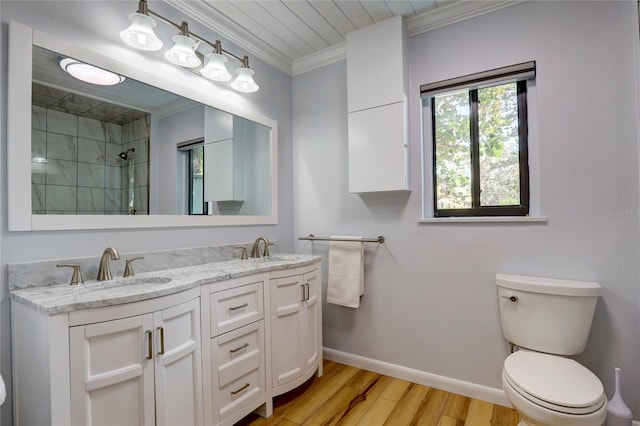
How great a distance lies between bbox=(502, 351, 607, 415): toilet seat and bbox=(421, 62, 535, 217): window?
2.62 feet

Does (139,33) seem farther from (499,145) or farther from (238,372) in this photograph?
(499,145)

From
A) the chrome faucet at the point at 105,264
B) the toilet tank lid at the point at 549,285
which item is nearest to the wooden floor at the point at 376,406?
the toilet tank lid at the point at 549,285

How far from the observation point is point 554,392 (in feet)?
3.84

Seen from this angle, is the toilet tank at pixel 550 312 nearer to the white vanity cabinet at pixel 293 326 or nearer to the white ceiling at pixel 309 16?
the white vanity cabinet at pixel 293 326

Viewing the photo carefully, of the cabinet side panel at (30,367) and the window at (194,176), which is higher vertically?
the window at (194,176)

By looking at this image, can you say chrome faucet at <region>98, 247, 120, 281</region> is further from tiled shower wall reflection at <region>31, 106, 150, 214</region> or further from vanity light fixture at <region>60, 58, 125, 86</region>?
vanity light fixture at <region>60, 58, 125, 86</region>

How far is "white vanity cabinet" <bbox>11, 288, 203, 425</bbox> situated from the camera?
1.00 m

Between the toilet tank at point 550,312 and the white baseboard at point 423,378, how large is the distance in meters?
0.44

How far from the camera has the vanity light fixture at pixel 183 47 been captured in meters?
1.45

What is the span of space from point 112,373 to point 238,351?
586mm

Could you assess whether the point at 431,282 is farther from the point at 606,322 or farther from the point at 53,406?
the point at 53,406

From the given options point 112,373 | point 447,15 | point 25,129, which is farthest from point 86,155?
point 447,15

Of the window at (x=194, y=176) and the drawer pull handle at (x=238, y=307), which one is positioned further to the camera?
the window at (x=194, y=176)

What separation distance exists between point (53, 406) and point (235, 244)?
1.22m
